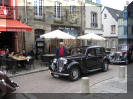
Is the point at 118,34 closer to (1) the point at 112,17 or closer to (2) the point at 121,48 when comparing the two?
(1) the point at 112,17

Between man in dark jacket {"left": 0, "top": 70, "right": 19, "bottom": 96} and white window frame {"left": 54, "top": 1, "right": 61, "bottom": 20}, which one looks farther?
white window frame {"left": 54, "top": 1, "right": 61, "bottom": 20}

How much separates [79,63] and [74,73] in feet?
2.06

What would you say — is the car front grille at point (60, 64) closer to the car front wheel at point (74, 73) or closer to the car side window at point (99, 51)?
the car front wheel at point (74, 73)

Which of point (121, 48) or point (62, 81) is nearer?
point (62, 81)

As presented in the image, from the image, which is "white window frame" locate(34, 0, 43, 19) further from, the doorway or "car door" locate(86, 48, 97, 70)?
"car door" locate(86, 48, 97, 70)

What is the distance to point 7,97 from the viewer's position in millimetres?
5539

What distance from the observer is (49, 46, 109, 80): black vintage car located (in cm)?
770

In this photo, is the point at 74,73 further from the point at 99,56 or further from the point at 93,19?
the point at 93,19

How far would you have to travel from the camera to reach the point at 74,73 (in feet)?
25.7

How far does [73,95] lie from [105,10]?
31599mm

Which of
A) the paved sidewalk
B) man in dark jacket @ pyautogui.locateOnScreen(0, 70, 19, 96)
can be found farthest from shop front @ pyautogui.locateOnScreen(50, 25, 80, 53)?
man in dark jacket @ pyautogui.locateOnScreen(0, 70, 19, 96)

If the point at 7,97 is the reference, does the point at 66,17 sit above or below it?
above

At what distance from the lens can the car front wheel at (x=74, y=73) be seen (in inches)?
301

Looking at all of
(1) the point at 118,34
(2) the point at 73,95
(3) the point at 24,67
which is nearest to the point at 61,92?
(2) the point at 73,95
